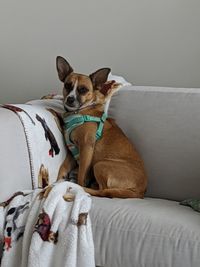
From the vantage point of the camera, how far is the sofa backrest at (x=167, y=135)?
208 centimetres

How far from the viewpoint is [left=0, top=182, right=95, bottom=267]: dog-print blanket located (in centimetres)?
157

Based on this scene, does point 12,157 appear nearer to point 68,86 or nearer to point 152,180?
point 68,86

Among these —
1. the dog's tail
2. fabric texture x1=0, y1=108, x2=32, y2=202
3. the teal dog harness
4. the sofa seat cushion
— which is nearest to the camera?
the sofa seat cushion

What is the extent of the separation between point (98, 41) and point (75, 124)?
0.69 m

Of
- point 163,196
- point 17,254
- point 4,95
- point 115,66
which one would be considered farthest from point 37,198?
point 4,95

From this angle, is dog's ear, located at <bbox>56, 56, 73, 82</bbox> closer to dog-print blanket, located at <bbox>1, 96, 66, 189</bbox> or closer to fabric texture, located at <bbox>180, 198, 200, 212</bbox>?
dog-print blanket, located at <bbox>1, 96, 66, 189</bbox>

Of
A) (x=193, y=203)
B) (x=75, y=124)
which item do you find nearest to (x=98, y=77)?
(x=75, y=124)

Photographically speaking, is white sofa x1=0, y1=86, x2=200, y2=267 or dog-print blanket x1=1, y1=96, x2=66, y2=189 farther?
dog-print blanket x1=1, y1=96, x2=66, y2=189

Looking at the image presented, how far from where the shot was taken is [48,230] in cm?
160

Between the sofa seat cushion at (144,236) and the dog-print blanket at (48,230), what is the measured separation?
0.04m

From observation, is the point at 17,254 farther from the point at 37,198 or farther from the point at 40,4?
the point at 40,4

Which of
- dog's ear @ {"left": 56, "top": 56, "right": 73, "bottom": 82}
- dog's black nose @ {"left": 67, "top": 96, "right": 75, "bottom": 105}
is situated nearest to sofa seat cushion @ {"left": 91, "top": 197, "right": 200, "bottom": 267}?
dog's black nose @ {"left": 67, "top": 96, "right": 75, "bottom": 105}

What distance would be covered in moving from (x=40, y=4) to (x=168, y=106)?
1.08m

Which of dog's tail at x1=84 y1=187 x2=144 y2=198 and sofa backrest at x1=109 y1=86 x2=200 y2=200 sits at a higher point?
sofa backrest at x1=109 y1=86 x2=200 y2=200
